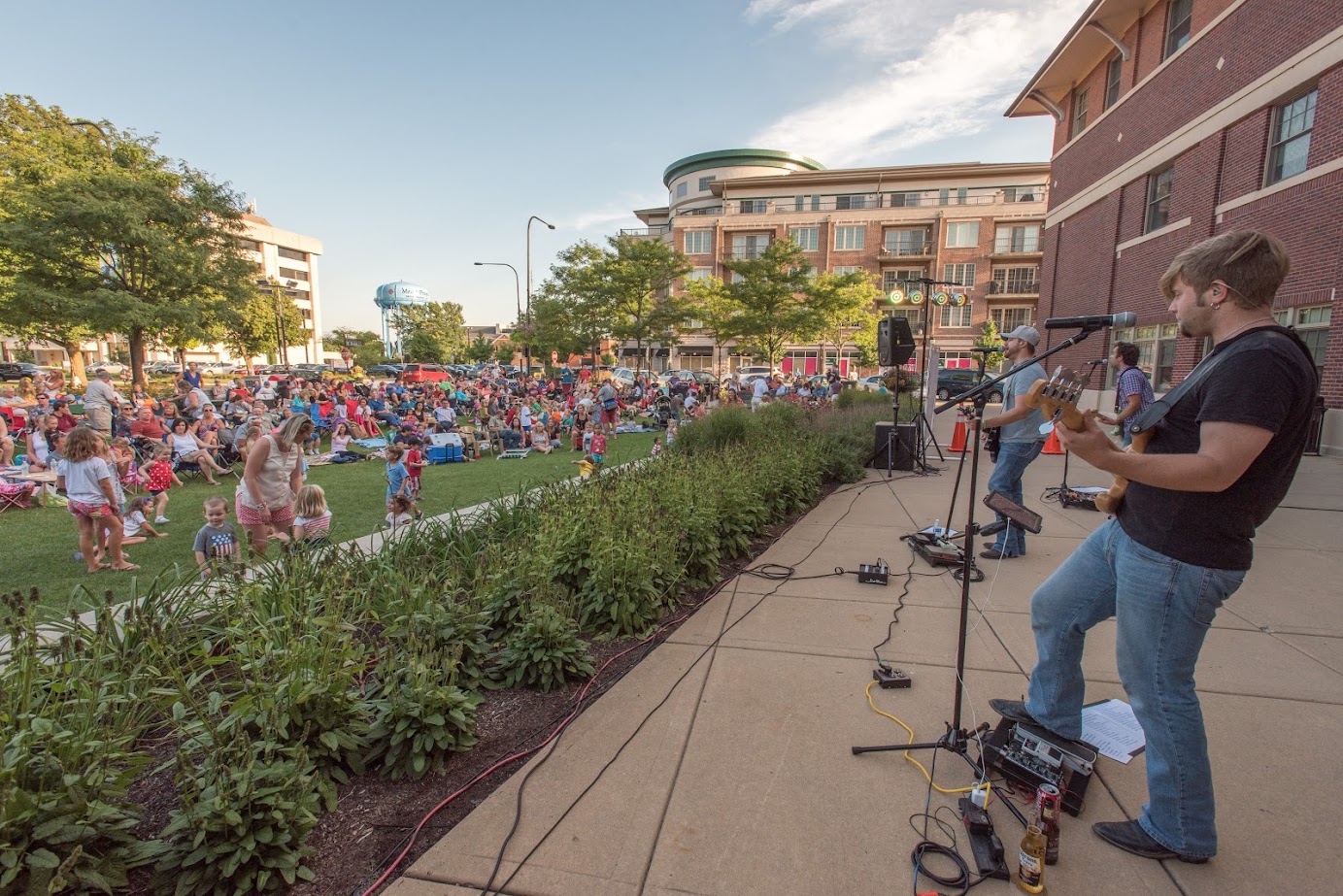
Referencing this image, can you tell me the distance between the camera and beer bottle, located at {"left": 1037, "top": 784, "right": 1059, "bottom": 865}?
85.3 inches

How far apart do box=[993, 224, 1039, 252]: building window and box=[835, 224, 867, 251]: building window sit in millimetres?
10478

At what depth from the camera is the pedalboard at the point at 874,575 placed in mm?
5070

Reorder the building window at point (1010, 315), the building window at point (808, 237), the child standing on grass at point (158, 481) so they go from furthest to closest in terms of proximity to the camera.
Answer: the building window at point (808, 237)
the building window at point (1010, 315)
the child standing on grass at point (158, 481)

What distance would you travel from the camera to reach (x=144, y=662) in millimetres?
2941

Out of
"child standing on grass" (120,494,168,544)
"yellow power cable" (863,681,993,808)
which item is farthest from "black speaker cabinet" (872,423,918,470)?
"child standing on grass" (120,494,168,544)

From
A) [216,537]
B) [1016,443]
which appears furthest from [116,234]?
[1016,443]

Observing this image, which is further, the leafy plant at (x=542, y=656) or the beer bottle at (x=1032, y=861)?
the leafy plant at (x=542, y=656)

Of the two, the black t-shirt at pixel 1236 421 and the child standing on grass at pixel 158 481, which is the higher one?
the black t-shirt at pixel 1236 421

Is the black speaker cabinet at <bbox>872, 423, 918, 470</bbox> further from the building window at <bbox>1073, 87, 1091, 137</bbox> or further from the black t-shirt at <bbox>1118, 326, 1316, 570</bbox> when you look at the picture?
the building window at <bbox>1073, 87, 1091, 137</bbox>

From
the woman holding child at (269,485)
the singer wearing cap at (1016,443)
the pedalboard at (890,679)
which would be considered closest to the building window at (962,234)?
the singer wearing cap at (1016,443)

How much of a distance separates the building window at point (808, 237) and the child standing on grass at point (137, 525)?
52913 millimetres

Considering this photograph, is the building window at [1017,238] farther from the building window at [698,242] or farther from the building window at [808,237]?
the building window at [698,242]

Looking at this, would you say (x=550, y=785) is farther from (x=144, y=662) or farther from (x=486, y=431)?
(x=486, y=431)

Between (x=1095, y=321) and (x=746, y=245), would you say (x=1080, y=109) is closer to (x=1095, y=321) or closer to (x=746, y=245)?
(x=1095, y=321)
